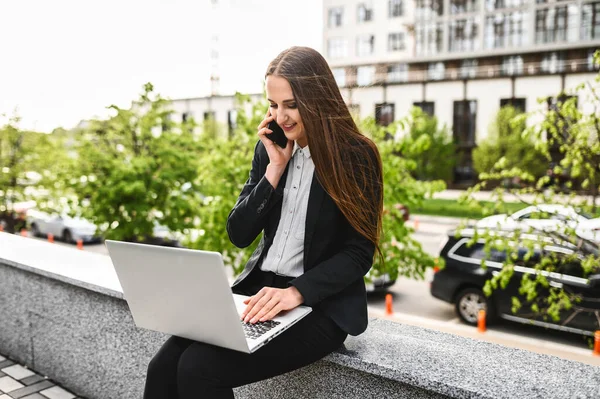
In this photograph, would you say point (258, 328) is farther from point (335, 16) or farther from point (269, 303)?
point (335, 16)

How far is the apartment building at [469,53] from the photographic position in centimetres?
3719

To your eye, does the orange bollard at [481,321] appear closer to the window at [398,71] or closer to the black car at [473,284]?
the black car at [473,284]

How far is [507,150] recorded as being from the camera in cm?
3266

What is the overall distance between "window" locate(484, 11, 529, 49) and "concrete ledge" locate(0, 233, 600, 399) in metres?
43.2

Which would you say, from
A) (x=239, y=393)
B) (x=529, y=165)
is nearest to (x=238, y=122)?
(x=239, y=393)

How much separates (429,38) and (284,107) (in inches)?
1794

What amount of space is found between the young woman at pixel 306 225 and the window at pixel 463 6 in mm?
44679

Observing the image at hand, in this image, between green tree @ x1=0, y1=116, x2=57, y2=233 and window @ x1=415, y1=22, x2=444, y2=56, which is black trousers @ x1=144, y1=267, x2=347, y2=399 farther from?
window @ x1=415, y1=22, x2=444, y2=56

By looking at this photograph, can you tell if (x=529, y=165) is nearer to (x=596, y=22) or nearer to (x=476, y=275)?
(x=596, y=22)

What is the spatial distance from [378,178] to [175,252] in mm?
822

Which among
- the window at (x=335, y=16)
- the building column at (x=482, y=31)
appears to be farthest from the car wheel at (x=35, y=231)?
the window at (x=335, y=16)

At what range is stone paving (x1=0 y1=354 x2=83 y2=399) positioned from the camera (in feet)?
11.1

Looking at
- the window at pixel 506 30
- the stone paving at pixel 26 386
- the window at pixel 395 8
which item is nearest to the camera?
the stone paving at pixel 26 386

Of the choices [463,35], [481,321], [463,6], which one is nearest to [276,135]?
[481,321]
